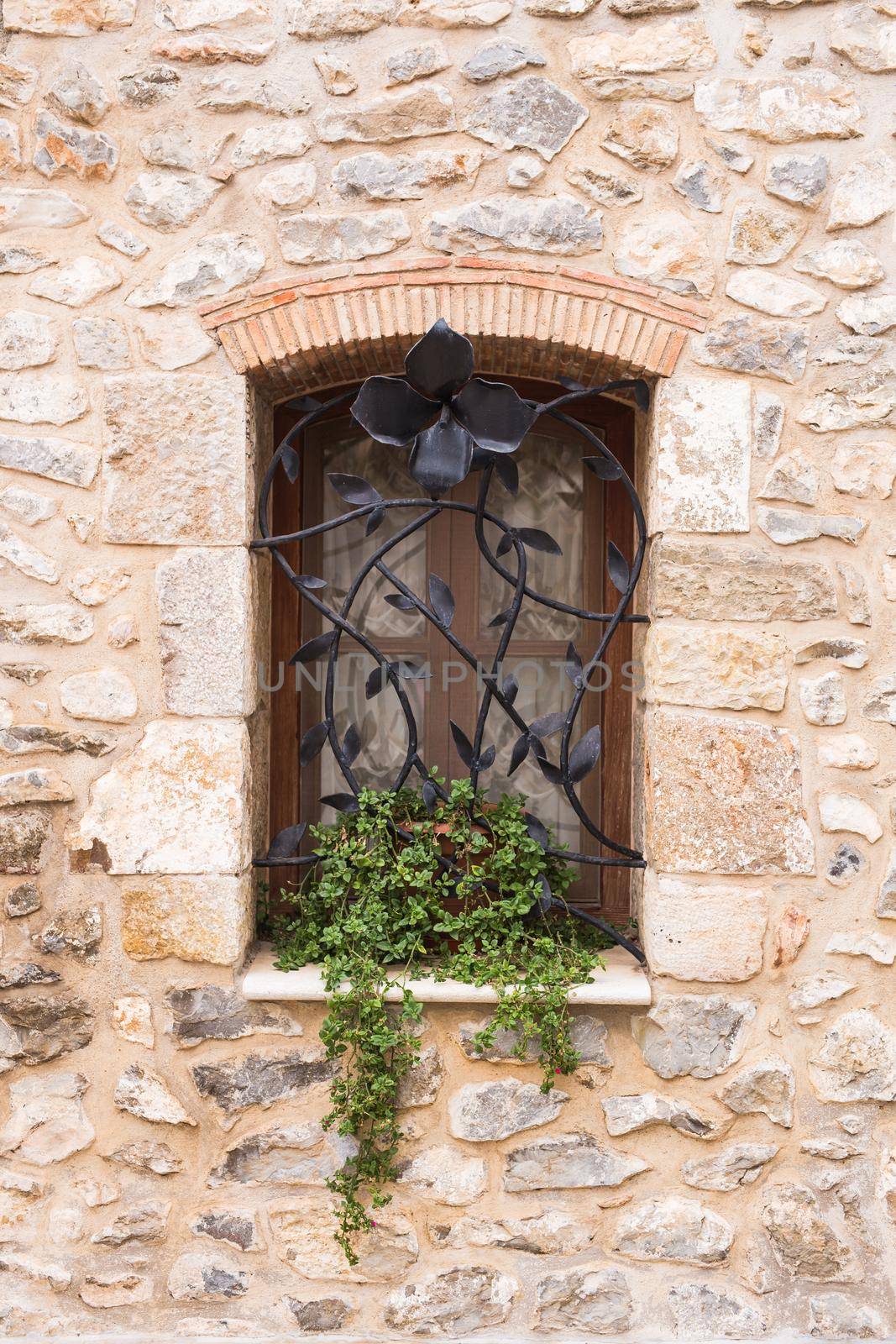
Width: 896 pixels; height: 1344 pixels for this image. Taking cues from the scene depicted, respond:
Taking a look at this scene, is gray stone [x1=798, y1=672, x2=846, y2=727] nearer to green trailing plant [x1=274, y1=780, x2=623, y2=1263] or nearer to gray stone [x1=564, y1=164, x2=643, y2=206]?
green trailing plant [x1=274, y1=780, x2=623, y2=1263]

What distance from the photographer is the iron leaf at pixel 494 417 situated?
2184 millimetres

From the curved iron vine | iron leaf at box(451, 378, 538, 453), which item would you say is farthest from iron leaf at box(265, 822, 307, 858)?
iron leaf at box(451, 378, 538, 453)

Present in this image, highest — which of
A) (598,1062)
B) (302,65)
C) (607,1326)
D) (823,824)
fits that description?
(302,65)

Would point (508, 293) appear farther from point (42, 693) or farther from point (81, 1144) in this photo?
point (81, 1144)

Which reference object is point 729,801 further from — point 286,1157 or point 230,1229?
point 230,1229

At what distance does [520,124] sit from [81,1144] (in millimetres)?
2677

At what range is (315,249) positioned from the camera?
2.25 metres

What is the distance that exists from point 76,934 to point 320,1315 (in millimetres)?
1083

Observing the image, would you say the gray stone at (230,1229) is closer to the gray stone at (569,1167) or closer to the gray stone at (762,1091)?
the gray stone at (569,1167)

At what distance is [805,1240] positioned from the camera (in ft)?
7.29

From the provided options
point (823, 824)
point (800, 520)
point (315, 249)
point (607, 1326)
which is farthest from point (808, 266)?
point (607, 1326)

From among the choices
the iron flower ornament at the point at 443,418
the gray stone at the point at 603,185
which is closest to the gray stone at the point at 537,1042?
the iron flower ornament at the point at 443,418

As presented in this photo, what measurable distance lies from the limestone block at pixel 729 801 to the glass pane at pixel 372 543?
816 millimetres

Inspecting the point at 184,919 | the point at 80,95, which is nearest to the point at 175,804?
the point at 184,919
